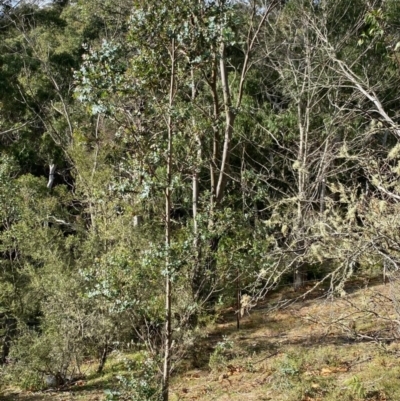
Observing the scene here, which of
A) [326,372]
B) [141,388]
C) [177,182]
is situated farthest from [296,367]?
[177,182]

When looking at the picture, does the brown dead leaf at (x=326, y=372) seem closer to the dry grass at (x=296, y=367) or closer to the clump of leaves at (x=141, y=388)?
the dry grass at (x=296, y=367)

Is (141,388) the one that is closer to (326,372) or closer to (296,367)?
(296,367)

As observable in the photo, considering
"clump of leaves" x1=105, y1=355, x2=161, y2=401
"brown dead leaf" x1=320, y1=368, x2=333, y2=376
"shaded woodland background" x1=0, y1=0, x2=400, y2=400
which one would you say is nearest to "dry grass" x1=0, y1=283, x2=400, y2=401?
"brown dead leaf" x1=320, y1=368, x2=333, y2=376

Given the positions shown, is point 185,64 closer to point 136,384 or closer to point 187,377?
point 136,384

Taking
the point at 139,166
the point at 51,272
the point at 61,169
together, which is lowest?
the point at 61,169

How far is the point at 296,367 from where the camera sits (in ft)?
22.1

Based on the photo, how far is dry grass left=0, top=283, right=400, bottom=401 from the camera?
5.83 m

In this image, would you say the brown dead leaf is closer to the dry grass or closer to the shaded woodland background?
the dry grass

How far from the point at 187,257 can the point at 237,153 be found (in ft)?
30.1

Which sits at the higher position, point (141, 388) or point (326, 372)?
point (141, 388)

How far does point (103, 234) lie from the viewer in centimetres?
922

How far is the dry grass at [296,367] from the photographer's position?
5.83m

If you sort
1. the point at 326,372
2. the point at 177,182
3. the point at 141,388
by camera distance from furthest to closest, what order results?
the point at 326,372
the point at 177,182
the point at 141,388

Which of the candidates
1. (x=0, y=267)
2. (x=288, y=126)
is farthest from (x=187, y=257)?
(x=288, y=126)
